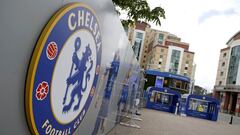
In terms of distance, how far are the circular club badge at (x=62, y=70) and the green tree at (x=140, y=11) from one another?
1948 mm

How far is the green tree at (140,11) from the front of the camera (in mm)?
5457

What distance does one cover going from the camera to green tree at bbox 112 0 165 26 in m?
5.46

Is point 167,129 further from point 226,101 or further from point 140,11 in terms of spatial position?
point 226,101

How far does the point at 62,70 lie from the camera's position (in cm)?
282

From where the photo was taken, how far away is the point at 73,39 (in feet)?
9.58

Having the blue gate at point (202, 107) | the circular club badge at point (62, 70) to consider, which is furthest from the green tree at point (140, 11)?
the blue gate at point (202, 107)

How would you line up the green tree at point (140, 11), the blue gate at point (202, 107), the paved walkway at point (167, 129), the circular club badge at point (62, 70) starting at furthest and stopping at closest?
the blue gate at point (202, 107), the paved walkway at point (167, 129), the green tree at point (140, 11), the circular club badge at point (62, 70)

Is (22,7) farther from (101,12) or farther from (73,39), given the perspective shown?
(101,12)

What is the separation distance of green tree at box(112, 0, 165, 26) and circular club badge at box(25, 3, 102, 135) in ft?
6.39

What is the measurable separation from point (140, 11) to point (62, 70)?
3202mm

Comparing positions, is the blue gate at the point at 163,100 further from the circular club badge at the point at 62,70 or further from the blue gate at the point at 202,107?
the circular club badge at the point at 62,70

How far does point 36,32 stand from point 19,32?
23 cm

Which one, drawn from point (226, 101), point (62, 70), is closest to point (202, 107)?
point (62, 70)

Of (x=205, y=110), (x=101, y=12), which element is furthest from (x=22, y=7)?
(x=205, y=110)
